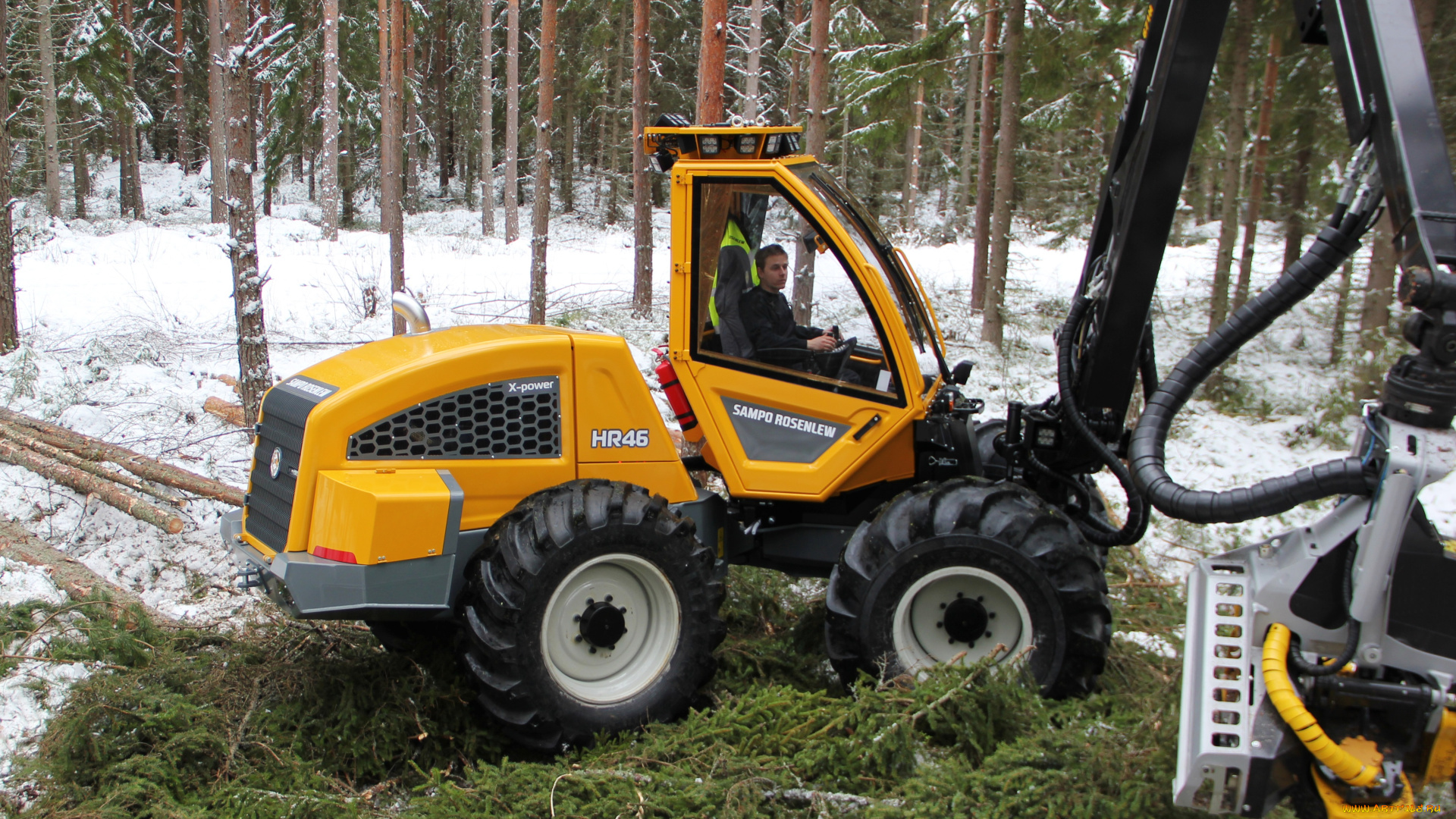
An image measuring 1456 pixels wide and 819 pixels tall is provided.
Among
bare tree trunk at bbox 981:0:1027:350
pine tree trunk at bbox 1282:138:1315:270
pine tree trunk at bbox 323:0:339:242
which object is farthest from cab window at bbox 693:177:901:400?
pine tree trunk at bbox 323:0:339:242

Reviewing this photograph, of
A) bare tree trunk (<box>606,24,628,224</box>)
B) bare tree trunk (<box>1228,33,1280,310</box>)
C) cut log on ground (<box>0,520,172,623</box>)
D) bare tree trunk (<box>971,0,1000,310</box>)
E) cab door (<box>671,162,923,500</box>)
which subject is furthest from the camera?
bare tree trunk (<box>606,24,628,224</box>)

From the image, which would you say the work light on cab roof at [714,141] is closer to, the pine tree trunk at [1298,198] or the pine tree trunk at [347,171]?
the pine tree trunk at [1298,198]

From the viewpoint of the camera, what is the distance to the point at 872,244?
4.50 metres

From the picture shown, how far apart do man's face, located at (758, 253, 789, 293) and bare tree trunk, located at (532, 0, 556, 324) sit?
386 inches

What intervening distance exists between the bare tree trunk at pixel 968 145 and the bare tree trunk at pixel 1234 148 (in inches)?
548

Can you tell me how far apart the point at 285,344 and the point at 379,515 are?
8.90 meters

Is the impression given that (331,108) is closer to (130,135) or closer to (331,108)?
(331,108)

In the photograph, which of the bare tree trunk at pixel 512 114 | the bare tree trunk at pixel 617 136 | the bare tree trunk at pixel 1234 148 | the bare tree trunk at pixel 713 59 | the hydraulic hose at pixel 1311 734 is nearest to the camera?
the hydraulic hose at pixel 1311 734

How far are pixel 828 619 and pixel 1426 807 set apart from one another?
7.05 ft

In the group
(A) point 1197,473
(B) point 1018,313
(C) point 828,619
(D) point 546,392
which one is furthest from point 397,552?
(B) point 1018,313

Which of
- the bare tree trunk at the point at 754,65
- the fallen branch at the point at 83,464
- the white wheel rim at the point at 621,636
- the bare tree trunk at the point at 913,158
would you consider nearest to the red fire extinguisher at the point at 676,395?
the white wheel rim at the point at 621,636

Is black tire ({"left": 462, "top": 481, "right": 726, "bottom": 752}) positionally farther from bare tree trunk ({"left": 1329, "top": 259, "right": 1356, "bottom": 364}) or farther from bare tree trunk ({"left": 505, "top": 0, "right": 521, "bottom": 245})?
bare tree trunk ({"left": 505, "top": 0, "right": 521, "bottom": 245})

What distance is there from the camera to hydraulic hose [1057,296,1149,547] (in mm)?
4355

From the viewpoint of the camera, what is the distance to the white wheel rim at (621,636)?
4039mm
